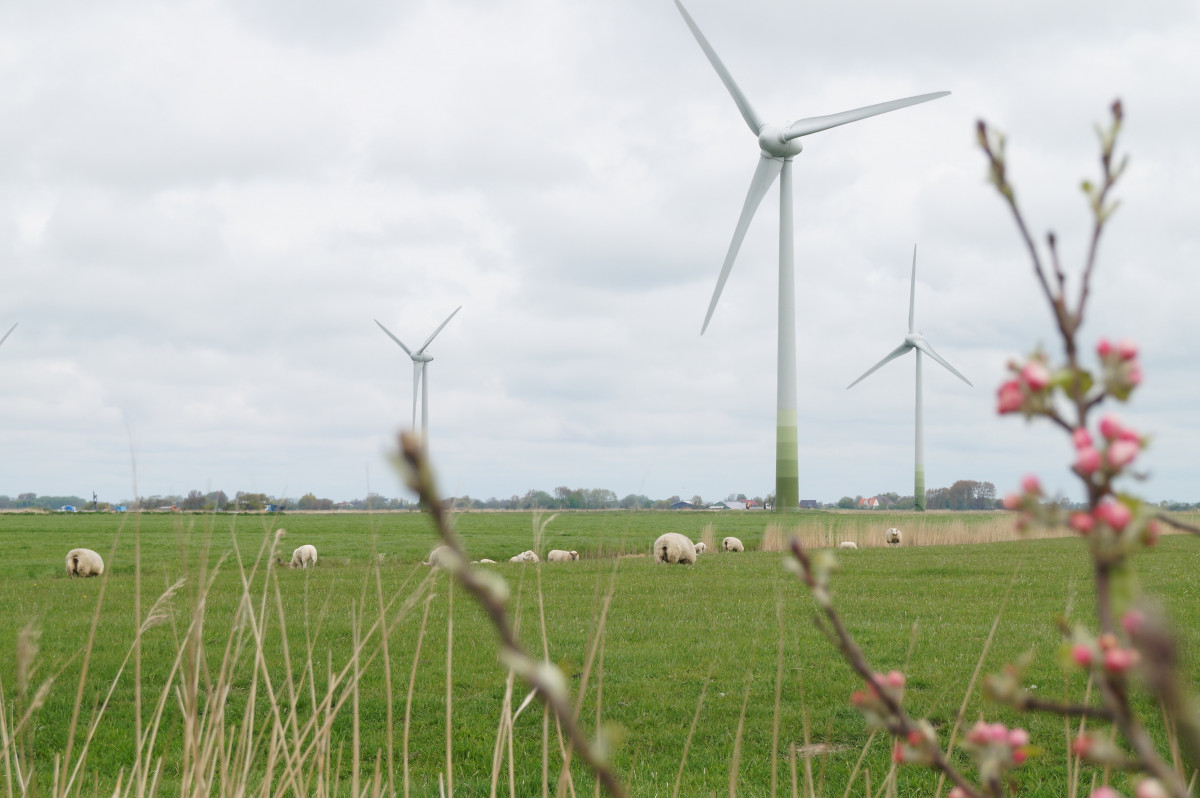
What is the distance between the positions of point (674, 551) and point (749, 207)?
1601 centimetres

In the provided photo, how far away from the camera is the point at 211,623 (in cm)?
1507

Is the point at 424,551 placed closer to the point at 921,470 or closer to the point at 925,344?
the point at 925,344

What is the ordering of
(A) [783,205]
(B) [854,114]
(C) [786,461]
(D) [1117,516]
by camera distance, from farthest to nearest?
(C) [786,461], (A) [783,205], (B) [854,114], (D) [1117,516]

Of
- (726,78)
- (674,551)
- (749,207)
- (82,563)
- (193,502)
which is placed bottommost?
(82,563)

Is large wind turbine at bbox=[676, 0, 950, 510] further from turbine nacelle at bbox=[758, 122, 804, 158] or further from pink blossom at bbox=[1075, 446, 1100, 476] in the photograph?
pink blossom at bbox=[1075, 446, 1100, 476]

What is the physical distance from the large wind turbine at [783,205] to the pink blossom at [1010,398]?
108ft

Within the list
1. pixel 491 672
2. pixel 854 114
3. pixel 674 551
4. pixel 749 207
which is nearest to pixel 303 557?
pixel 674 551

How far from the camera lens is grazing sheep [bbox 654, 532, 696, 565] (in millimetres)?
23375

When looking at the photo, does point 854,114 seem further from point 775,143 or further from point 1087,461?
point 1087,461

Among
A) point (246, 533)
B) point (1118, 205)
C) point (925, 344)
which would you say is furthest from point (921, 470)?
point (1118, 205)

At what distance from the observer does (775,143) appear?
36875 mm

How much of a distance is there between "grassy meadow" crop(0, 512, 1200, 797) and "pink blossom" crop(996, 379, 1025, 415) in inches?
15.3

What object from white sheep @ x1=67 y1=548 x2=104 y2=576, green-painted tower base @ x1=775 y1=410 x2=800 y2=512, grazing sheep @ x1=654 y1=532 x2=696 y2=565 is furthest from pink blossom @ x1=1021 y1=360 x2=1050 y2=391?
green-painted tower base @ x1=775 y1=410 x2=800 y2=512

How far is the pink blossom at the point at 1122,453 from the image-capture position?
63cm
